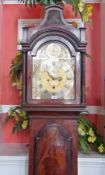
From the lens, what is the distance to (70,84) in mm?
1628

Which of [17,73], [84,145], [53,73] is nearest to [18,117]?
[17,73]

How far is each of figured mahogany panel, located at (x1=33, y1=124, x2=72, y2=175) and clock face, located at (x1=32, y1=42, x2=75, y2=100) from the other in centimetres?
21

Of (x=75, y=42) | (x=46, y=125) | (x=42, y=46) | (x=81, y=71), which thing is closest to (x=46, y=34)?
(x=42, y=46)

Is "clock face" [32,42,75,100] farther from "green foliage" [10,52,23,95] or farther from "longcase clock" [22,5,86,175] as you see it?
"green foliage" [10,52,23,95]

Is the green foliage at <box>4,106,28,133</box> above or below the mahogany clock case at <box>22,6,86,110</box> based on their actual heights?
below

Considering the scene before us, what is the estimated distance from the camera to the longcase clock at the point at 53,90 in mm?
1606

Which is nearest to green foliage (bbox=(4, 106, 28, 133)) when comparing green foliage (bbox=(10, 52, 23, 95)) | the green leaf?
green foliage (bbox=(10, 52, 23, 95))

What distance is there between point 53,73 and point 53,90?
0.35 ft

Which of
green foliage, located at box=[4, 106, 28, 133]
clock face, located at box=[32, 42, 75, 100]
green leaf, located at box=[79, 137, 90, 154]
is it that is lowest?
green leaf, located at box=[79, 137, 90, 154]

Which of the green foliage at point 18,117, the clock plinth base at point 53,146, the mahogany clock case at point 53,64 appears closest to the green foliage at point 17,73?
the green foliage at point 18,117

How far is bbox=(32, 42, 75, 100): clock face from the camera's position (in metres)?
1.63

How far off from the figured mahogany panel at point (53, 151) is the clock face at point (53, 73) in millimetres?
206

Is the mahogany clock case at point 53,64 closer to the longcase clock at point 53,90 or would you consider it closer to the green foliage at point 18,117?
the longcase clock at point 53,90

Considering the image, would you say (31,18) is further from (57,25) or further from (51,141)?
(51,141)
